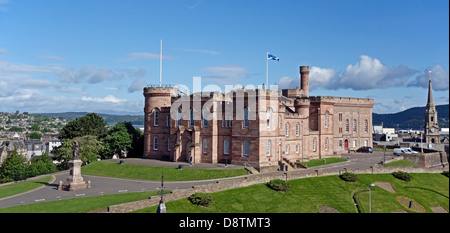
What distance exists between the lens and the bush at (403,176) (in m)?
54.7

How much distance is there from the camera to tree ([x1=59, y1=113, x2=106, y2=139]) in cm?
7475

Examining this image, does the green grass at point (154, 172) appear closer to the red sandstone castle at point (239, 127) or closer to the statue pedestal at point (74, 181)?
the red sandstone castle at point (239, 127)

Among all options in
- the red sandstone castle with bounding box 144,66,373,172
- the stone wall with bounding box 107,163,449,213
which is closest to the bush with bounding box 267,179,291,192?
the stone wall with bounding box 107,163,449,213

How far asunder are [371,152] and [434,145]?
107 feet

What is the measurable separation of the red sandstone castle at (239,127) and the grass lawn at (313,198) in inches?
316

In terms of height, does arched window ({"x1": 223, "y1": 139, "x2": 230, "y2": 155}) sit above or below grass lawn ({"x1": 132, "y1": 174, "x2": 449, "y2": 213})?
above

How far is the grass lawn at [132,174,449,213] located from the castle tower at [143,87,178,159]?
25.0 meters

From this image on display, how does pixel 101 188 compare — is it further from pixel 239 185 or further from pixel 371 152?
pixel 371 152

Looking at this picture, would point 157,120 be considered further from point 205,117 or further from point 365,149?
point 365,149

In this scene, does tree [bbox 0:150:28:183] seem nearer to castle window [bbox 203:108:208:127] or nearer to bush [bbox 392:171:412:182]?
castle window [bbox 203:108:208:127]

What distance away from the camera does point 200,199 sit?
37.7 m
